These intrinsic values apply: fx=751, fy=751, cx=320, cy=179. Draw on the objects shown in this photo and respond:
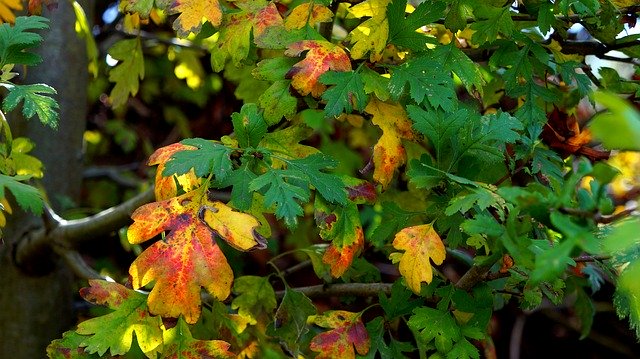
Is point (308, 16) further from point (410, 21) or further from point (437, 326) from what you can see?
point (437, 326)

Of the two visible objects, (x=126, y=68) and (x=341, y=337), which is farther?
(x=126, y=68)

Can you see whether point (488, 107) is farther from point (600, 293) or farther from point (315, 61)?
point (600, 293)

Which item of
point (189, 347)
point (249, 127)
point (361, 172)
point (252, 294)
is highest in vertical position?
point (249, 127)

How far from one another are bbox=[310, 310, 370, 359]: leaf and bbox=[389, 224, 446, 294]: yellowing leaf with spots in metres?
0.17

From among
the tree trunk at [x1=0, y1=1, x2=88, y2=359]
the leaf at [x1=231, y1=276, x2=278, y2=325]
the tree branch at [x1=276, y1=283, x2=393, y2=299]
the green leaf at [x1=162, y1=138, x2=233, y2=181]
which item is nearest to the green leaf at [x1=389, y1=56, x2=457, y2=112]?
the green leaf at [x1=162, y1=138, x2=233, y2=181]

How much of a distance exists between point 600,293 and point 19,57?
206 cm

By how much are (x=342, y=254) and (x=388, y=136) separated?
18 cm

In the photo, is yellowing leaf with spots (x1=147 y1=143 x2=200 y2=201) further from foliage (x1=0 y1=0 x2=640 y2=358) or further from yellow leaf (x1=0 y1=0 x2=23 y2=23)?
yellow leaf (x1=0 y1=0 x2=23 y2=23)

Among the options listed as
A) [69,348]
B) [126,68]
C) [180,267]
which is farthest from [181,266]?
[126,68]

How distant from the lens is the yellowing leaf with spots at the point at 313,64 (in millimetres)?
1028

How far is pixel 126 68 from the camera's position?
5.05ft

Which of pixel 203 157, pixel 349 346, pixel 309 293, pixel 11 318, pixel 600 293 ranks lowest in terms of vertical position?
pixel 600 293

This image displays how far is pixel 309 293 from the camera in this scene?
138cm

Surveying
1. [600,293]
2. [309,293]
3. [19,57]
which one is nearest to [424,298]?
[309,293]
